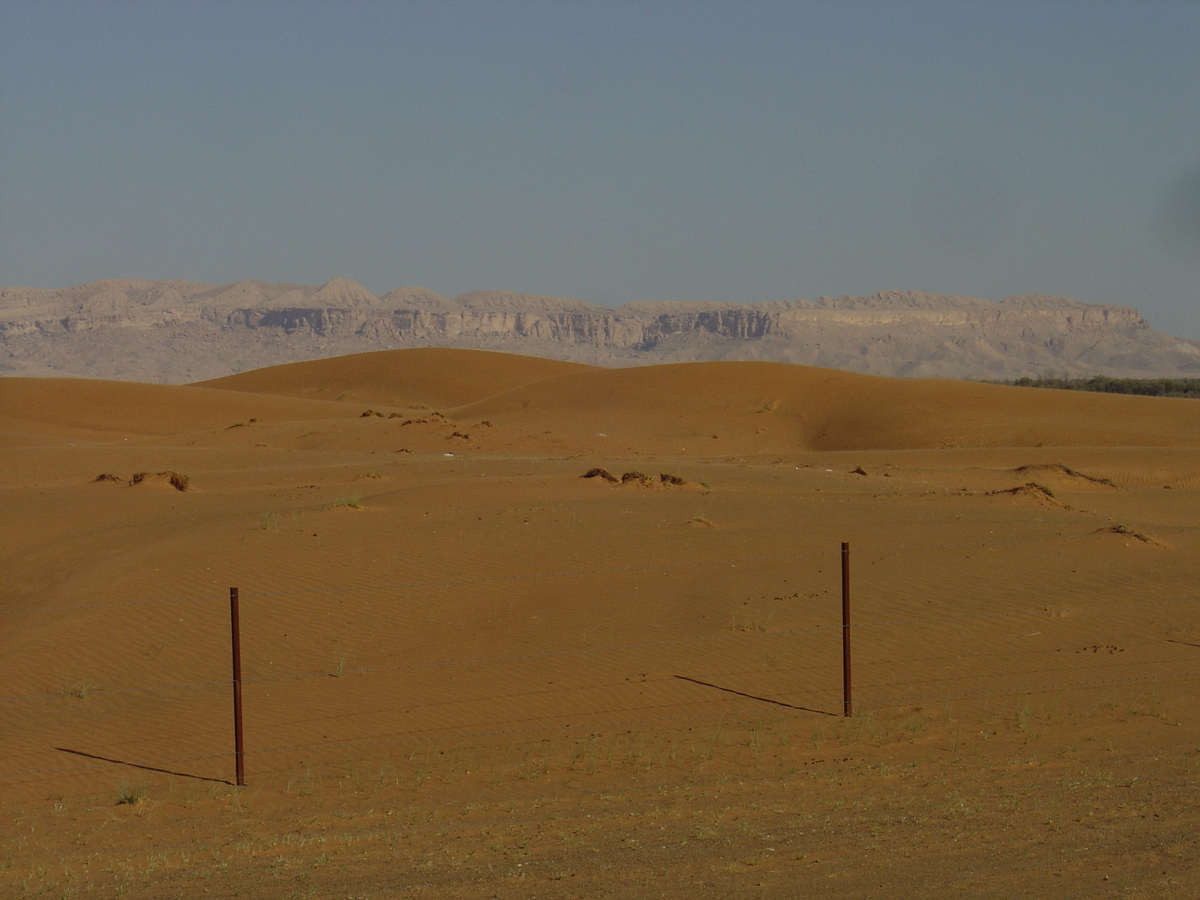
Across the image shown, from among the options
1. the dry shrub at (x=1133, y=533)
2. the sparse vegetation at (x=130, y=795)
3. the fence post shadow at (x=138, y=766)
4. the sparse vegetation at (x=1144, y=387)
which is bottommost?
the fence post shadow at (x=138, y=766)

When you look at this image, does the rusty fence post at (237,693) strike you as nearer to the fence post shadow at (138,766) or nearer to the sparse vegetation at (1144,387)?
the fence post shadow at (138,766)

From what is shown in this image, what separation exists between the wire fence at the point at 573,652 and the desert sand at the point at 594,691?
0.05m

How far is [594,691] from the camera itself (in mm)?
11672

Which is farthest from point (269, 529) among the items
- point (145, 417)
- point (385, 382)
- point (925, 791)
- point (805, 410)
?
point (385, 382)

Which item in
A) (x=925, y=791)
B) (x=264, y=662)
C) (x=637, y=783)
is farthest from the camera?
(x=264, y=662)

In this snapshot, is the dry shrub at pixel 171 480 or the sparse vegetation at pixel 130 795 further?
the dry shrub at pixel 171 480

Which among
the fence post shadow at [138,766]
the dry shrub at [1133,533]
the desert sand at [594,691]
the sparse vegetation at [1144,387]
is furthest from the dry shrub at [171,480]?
the sparse vegetation at [1144,387]

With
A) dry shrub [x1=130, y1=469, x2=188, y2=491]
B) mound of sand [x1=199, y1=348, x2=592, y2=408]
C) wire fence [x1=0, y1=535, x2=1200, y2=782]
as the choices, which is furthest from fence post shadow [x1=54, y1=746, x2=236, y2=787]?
mound of sand [x1=199, y1=348, x2=592, y2=408]

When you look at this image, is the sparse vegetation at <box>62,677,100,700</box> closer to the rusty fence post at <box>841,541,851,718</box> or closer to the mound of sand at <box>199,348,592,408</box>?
the rusty fence post at <box>841,541,851,718</box>

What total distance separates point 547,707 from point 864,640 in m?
3.74

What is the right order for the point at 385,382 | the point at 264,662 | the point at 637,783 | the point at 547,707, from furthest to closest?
the point at 385,382, the point at 264,662, the point at 547,707, the point at 637,783

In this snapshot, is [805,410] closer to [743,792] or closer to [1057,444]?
[1057,444]

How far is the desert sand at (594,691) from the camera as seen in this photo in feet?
23.2

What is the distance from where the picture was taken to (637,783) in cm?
893
